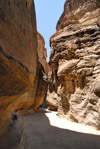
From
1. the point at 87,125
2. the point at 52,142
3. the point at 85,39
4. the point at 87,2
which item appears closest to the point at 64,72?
the point at 85,39

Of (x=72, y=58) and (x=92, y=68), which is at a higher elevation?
(x=72, y=58)

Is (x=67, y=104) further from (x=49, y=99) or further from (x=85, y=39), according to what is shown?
(x=49, y=99)

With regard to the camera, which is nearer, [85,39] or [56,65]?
[85,39]

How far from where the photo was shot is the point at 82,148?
293 cm

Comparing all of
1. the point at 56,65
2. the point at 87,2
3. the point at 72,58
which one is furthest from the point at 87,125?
the point at 87,2

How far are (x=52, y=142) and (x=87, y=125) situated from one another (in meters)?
2.75

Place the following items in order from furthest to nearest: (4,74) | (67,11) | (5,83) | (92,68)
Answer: (67,11), (92,68), (5,83), (4,74)

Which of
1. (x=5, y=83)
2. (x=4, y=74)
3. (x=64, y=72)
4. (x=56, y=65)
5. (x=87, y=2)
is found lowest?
(x=5, y=83)

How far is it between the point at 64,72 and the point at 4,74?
6.46 meters

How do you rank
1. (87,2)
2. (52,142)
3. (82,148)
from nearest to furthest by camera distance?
(82,148) → (52,142) → (87,2)

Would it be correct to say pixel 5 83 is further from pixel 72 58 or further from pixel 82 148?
pixel 72 58

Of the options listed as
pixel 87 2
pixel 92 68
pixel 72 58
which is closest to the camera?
pixel 92 68

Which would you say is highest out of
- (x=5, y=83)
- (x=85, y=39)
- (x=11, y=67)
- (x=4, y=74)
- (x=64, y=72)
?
(x=85, y=39)

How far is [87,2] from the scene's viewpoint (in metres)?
12.2
